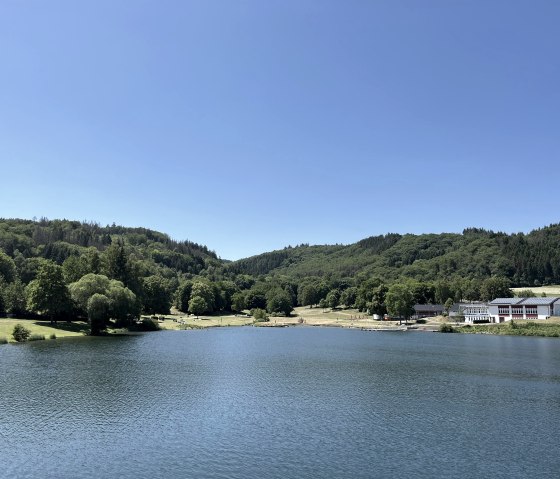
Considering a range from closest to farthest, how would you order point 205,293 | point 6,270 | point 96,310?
point 96,310
point 6,270
point 205,293

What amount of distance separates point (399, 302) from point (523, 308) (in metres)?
40.5

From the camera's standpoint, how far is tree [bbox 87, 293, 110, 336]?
106 m

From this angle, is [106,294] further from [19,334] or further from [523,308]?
[523,308]

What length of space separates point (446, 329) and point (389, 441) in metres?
118

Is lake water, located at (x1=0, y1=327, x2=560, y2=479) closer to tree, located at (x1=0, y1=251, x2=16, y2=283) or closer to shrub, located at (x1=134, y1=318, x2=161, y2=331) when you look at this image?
shrub, located at (x1=134, y1=318, x2=161, y2=331)

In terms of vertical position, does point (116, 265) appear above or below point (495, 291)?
above

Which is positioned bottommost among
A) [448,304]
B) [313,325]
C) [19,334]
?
[313,325]

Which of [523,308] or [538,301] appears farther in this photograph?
[523,308]

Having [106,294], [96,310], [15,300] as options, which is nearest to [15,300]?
[15,300]

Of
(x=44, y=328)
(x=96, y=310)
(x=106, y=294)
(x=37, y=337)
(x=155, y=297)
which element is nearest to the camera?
(x=37, y=337)

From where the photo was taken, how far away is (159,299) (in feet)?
532

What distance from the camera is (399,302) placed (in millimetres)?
167750

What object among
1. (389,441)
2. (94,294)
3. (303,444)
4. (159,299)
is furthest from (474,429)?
(159,299)

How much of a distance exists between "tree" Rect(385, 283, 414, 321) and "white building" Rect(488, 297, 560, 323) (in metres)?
27.4
